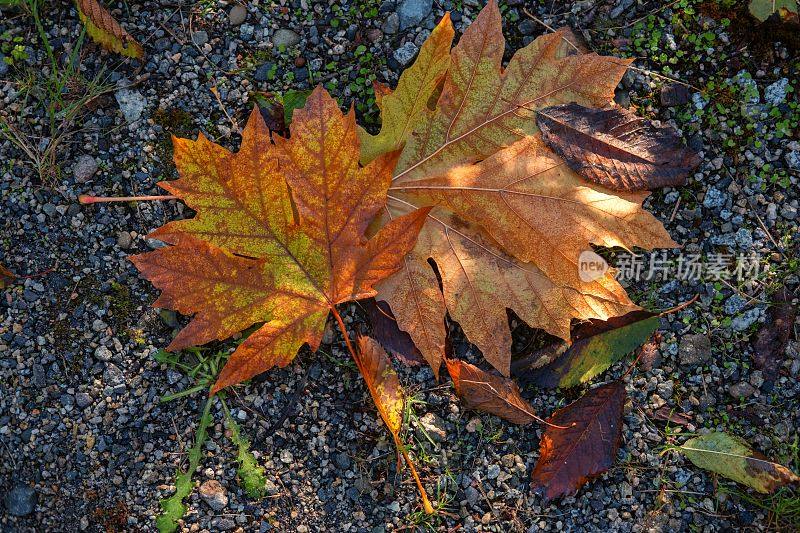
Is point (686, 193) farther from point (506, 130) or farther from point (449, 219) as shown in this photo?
point (449, 219)

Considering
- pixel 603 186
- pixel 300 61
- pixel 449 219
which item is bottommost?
pixel 449 219

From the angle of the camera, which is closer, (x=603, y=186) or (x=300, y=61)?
(x=603, y=186)

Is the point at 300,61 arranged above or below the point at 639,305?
above

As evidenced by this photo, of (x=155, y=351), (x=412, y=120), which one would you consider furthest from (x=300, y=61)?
(x=155, y=351)

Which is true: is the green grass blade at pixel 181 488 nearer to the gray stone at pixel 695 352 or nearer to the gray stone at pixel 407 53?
the gray stone at pixel 407 53

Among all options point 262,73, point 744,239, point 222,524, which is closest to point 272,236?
point 262,73

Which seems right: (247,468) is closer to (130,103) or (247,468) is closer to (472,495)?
(472,495)

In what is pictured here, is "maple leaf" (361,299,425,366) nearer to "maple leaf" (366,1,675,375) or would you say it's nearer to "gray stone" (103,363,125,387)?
"maple leaf" (366,1,675,375)

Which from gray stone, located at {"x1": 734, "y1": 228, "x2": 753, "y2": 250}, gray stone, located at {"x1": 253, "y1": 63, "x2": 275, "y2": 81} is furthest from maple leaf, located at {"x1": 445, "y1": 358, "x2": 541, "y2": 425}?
gray stone, located at {"x1": 253, "y1": 63, "x2": 275, "y2": 81}
